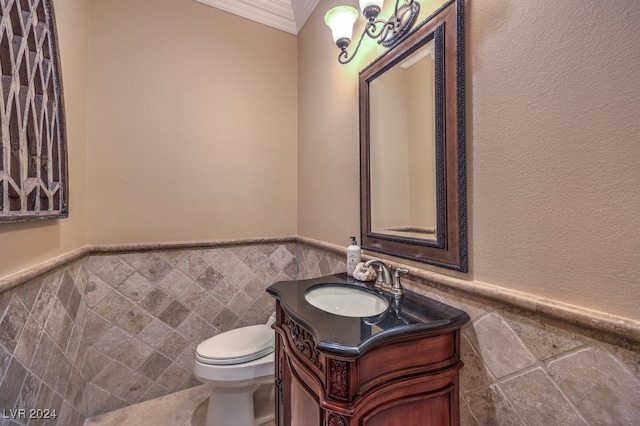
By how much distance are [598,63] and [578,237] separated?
41cm

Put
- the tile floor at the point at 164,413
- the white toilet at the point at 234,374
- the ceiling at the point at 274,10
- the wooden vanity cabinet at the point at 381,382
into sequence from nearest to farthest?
the wooden vanity cabinet at the point at 381,382
the white toilet at the point at 234,374
the tile floor at the point at 164,413
the ceiling at the point at 274,10

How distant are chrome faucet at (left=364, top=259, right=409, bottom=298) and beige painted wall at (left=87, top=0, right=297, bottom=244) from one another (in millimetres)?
1143

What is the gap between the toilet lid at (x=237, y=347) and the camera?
149 cm

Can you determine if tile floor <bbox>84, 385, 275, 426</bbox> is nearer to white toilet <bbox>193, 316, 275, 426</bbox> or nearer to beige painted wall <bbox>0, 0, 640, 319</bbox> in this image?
white toilet <bbox>193, 316, 275, 426</bbox>

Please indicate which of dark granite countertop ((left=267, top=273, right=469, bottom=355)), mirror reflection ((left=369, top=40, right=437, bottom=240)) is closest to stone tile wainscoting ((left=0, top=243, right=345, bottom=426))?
mirror reflection ((left=369, top=40, right=437, bottom=240))

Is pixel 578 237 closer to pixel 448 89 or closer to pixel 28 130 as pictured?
pixel 448 89

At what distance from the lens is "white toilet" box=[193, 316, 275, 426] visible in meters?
1.46

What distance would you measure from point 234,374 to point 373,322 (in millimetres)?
990

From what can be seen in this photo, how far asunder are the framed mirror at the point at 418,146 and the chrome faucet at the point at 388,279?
0.27 ft

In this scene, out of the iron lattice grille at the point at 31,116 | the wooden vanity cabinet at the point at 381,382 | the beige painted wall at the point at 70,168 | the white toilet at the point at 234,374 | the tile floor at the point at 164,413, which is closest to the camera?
the wooden vanity cabinet at the point at 381,382

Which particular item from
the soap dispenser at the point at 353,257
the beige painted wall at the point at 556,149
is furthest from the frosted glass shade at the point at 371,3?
the soap dispenser at the point at 353,257

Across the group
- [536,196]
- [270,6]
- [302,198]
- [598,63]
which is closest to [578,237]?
[536,196]

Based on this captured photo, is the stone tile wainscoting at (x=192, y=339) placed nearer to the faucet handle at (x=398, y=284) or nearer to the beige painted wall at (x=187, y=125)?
the faucet handle at (x=398, y=284)

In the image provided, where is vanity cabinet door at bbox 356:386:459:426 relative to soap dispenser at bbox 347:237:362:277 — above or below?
below
